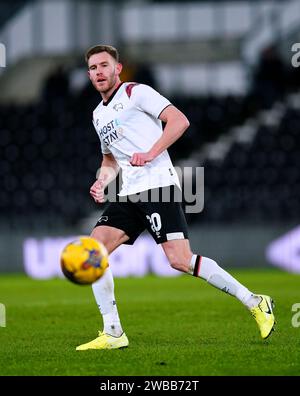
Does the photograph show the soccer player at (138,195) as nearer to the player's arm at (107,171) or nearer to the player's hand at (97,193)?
the player's hand at (97,193)

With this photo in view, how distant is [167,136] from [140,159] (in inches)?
12.1

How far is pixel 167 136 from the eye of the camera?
834cm

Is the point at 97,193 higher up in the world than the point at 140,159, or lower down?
lower down

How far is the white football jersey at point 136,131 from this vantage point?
28.4 ft

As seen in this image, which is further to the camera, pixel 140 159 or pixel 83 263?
pixel 140 159

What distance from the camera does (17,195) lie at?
23703 millimetres

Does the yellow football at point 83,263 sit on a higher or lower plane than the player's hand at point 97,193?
lower

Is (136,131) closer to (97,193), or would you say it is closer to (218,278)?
(97,193)

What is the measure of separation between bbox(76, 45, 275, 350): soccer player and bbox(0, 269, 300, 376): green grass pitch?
36cm

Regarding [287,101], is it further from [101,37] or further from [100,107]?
[100,107]

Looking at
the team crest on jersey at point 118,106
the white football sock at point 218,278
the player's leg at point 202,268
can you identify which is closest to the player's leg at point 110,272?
the player's leg at point 202,268

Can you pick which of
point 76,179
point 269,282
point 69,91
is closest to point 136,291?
point 269,282

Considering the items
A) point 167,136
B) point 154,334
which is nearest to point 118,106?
point 167,136

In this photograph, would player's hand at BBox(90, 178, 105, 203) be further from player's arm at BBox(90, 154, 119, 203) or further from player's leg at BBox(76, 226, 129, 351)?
player's leg at BBox(76, 226, 129, 351)
